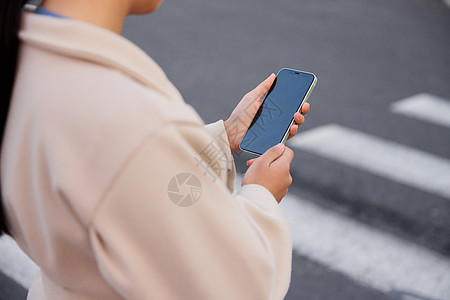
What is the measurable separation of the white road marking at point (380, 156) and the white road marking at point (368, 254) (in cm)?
66

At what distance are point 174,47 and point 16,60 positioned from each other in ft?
17.0

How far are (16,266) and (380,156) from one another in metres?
2.57

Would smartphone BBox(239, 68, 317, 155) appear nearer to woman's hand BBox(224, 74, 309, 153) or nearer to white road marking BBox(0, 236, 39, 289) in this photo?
woman's hand BBox(224, 74, 309, 153)

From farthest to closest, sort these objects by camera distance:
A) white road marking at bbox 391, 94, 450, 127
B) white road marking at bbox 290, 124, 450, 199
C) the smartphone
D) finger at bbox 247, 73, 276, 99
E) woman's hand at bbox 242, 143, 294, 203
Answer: white road marking at bbox 391, 94, 450, 127, white road marking at bbox 290, 124, 450, 199, finger at bbox 247, 73, 276, 99, the smartphone, woman's hand at bbox 242, 143, 294, 203

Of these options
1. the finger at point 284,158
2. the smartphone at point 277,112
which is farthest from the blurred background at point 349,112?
the finger at point 284,158

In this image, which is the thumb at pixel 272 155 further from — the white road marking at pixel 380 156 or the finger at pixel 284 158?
the white road marking at pixel 380 156

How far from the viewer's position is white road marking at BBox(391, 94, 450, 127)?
4.64m

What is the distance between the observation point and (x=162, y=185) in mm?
858

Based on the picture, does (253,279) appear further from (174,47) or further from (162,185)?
(174,47)

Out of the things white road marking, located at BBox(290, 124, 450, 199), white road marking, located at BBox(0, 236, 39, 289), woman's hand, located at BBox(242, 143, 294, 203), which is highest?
woman's hand, located at BBox(242, 143, 294, 203)

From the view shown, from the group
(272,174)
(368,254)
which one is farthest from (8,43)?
(368,254)

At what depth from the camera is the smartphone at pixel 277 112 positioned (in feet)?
5.19

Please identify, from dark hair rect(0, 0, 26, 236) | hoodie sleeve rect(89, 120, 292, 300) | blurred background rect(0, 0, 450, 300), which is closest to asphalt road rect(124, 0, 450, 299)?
blurred background rect(0, 0, 450, 300)

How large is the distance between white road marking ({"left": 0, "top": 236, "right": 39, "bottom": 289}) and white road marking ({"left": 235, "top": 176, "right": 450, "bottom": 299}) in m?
1.43
